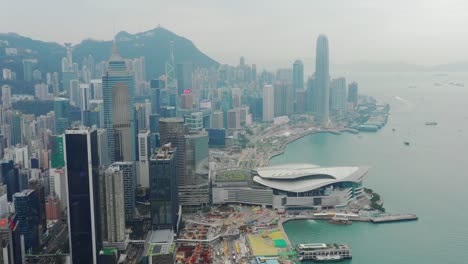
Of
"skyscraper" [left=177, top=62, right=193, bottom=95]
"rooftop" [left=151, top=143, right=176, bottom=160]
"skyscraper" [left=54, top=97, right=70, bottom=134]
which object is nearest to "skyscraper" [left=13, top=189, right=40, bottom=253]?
"rooftop" [left=151, top=143, right=176, bottom=160]

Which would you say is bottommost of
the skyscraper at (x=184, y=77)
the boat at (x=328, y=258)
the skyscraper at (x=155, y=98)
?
the boat at (x=328, y=258)

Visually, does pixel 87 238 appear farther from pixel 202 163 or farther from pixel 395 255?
pixel 395 255

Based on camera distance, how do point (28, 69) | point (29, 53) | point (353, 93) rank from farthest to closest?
point (353, 93) → point (28, 69) → point (29, 53)

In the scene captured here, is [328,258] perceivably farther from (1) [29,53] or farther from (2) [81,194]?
(1) [29,53]

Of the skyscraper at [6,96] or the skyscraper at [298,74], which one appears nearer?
the skyscraper at [6,96]

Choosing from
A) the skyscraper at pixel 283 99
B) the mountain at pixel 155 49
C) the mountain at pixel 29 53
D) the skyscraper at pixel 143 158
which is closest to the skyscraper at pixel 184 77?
the mountain at pixel 155 49

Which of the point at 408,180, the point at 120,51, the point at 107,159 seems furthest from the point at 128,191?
the point at 120,51

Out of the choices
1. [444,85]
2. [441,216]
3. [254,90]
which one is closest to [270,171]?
[441,216]

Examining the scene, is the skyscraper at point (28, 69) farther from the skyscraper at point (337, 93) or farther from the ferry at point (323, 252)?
the skyscraper at point (337, 93)
